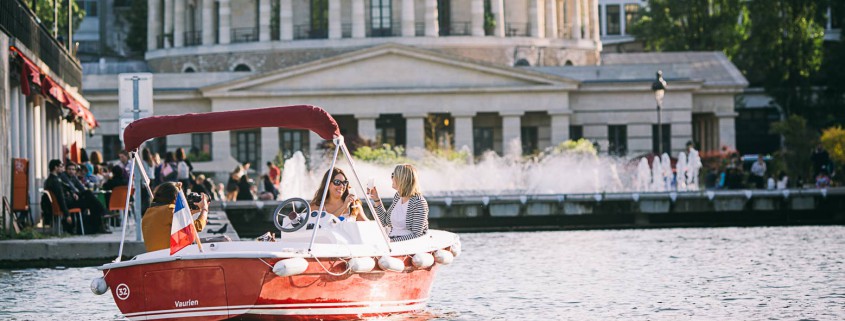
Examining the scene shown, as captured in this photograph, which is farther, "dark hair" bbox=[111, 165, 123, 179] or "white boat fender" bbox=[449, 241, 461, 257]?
"dark hair" bbox=[111, 165, 123, 179]

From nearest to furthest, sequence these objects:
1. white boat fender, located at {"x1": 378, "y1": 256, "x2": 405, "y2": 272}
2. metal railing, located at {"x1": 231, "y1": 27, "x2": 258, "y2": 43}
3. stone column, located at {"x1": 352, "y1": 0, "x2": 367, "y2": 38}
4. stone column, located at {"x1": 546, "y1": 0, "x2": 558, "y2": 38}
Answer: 1. white boat fender, located at {"x1": 378, "y1": 256, "x2": 405, "y2": 272}
2. stone column, located at {"x1": 352, "y1": 0, "x2": 367, "y2": 38}
3. metal railing, located at {"x1": 231, "y1": 27, "x2": 258, "y2": 43}
4. stone column, located at {"x1": 546, "y1": 0, "x2": 558, "y2": 38}

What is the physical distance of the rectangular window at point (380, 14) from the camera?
98.1m

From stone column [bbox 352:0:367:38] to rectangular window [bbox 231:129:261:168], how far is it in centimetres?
1303

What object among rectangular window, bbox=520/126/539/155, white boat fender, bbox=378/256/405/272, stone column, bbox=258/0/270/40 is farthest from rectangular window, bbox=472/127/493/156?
white boat fender, bbox=378/256/405/272

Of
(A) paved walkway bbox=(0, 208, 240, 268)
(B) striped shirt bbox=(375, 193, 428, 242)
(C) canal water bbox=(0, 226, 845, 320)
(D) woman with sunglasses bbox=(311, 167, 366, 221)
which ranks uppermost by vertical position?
(D) woman with sunglasses bbox=(311, 167, 366, 221)

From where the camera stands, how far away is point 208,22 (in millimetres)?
100000

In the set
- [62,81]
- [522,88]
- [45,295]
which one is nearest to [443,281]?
[45,295]

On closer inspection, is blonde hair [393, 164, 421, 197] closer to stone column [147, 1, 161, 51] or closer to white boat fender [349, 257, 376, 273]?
white boat fender [349, 257, 376, 273]

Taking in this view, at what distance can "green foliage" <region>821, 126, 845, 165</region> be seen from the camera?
62.2 m

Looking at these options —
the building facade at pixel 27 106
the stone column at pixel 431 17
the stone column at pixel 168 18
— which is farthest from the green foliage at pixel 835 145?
the stone column at pixel 168 18

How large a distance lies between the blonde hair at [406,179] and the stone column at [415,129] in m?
60.5

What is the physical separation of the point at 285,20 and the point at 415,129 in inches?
632

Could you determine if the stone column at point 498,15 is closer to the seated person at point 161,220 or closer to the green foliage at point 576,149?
the green foliage at point 576,149

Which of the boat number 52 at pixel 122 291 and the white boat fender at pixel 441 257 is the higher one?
the white boat fender at pixel 441 257
